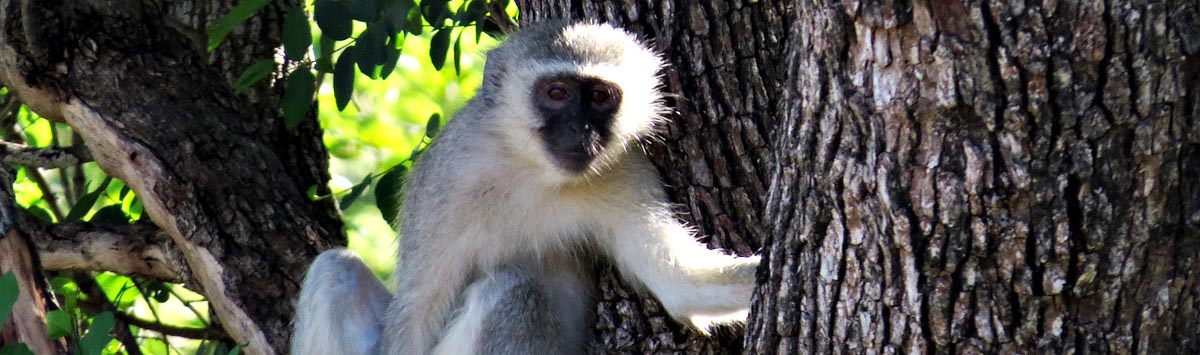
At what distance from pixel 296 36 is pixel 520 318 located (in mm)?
1238

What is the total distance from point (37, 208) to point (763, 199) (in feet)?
9.77

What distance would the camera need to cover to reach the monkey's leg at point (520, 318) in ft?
11.7

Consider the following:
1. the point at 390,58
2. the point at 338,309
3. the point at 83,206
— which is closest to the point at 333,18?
the point at 390,58

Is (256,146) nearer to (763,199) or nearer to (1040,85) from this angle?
(763,199)

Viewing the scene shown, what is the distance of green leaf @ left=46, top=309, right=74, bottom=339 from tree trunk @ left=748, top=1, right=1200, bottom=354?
1.91 m

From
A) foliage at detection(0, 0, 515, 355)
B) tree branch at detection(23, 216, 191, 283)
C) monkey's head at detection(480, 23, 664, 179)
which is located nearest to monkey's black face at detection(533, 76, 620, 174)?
monkey's head at detection(480, 23, 664, 179)

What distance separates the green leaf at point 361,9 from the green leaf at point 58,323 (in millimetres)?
1192

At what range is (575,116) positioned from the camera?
3516mm

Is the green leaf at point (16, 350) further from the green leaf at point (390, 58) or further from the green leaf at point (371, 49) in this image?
the green leaf at point (390, 58)

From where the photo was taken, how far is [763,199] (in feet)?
10.3

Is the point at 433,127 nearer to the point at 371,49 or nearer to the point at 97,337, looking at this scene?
the point at 371,49

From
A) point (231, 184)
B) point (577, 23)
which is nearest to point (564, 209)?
point (577, 23)

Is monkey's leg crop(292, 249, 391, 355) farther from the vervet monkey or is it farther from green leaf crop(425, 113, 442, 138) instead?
green leaf crop(425, 113, 442, 138)

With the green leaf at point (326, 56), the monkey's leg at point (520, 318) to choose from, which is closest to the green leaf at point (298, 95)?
the green leaf at point (326, 56)
